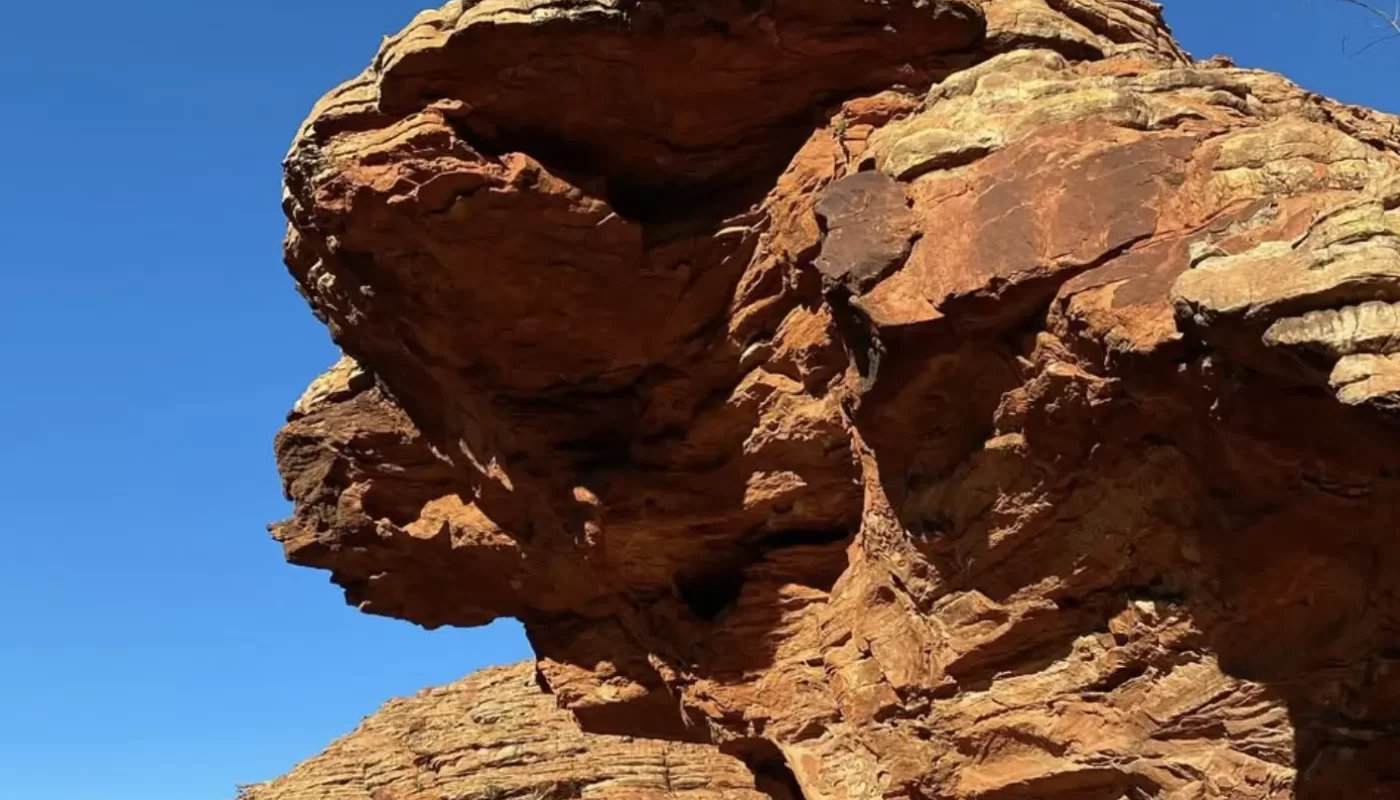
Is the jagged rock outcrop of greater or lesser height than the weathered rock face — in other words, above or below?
above

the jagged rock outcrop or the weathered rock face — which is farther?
the jagged rock outcrop

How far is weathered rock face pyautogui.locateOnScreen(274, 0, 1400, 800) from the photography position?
357 inches

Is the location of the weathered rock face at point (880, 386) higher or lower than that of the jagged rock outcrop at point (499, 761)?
lower

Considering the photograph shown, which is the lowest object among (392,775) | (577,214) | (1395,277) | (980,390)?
(1395,277)

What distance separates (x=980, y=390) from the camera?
34.4 ft

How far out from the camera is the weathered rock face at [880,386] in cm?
908

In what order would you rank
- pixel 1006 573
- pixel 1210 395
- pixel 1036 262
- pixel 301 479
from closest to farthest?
pixel 1210 395, pixel 1036 262, pixel 1006 573, pixel 301 479

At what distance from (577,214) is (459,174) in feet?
3.68

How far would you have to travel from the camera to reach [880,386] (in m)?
10.9

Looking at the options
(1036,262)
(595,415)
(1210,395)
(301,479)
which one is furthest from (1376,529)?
(301,479)

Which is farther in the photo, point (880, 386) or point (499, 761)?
point (499, 761)

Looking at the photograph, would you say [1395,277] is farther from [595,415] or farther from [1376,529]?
[595,415]

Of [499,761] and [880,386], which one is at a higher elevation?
[499,761]

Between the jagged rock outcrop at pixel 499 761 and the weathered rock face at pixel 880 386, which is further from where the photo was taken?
the jagged rock outcrop at pixel 499 761
